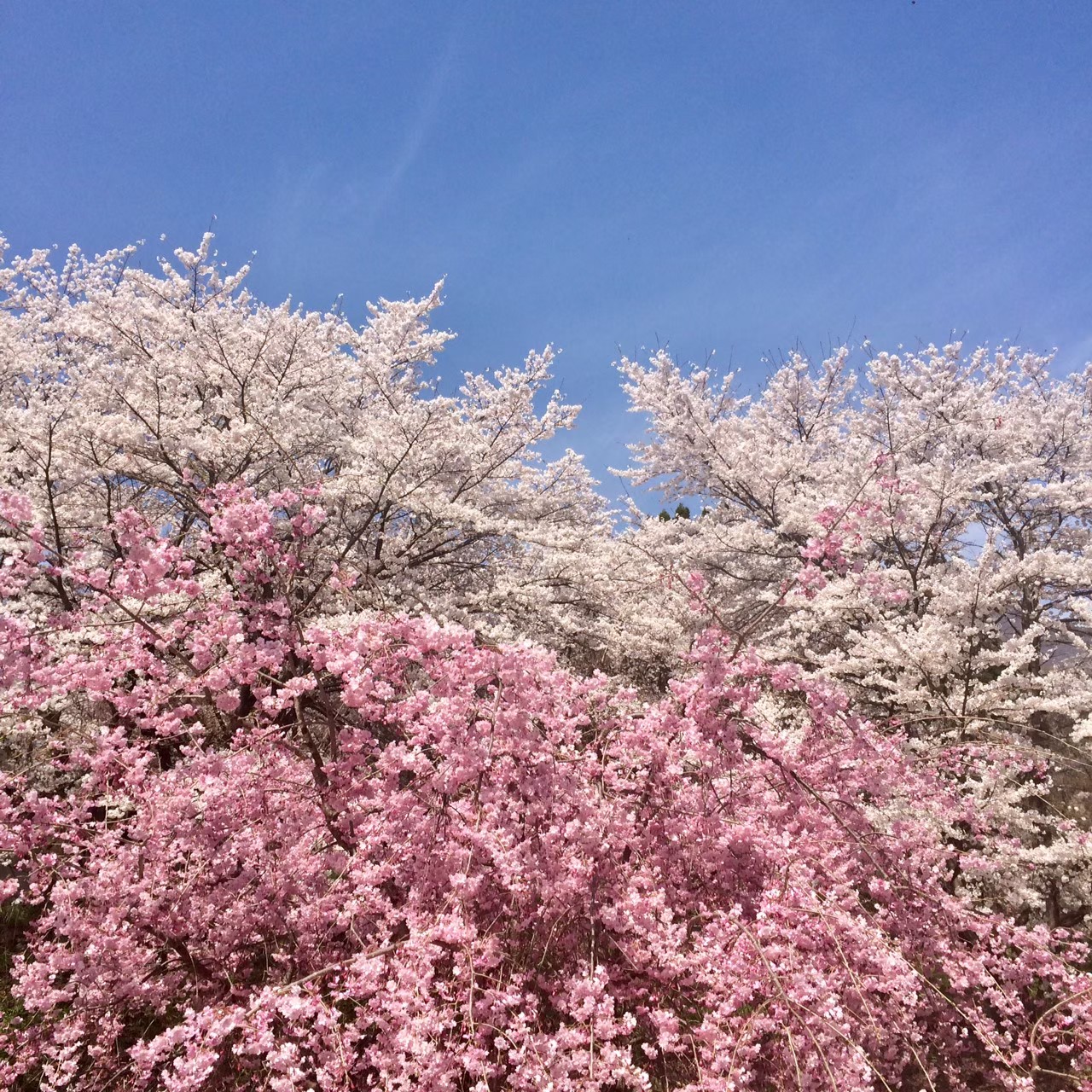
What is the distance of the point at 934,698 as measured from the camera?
303 inches

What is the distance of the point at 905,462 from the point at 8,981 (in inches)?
538

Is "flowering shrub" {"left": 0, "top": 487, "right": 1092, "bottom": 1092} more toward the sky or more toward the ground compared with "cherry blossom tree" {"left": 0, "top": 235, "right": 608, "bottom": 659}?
more toward the ground

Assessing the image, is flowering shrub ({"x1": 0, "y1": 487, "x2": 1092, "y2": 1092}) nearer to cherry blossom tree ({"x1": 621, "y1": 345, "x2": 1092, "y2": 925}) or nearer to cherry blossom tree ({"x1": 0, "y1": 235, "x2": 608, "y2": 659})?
cherry blossom tree ({"x1": 621, "y1": 345, "x2": 1092, "y2": 925})

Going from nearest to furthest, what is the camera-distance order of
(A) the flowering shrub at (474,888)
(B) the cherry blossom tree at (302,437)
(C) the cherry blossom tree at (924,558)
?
(A) the flowering shrub at (474,888) → (C) the cherry blossom tree at (924,558) → (B) the cherry blossom tree at (302,437)

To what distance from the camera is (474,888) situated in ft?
10.6

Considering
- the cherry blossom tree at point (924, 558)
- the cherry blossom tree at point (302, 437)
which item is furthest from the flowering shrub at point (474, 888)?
the cherry blossom tree at point (302, 437)

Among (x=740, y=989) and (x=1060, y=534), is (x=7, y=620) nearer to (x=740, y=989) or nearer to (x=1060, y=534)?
(x=740, y=989)

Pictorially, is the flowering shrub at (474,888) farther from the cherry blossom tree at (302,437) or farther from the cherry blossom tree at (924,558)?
the cherry blossom tree at (302,437)

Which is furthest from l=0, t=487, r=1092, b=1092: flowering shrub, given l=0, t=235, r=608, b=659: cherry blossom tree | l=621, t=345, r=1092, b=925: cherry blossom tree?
l=0, t=235, r=608, b=659: cherry blossom tree

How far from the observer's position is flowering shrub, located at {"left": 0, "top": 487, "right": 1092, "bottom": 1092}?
3061 millimetres

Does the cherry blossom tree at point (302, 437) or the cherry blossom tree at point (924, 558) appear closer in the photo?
the cherry blossom tree at point (924, 558)

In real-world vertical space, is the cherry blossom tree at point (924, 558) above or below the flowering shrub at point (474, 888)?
above

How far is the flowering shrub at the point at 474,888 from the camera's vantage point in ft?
10.0

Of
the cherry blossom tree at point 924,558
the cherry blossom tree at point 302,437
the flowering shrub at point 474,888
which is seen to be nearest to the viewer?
the flowering shrub at point 474,888
